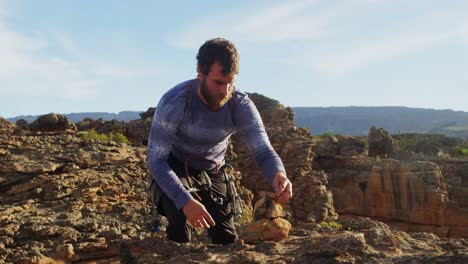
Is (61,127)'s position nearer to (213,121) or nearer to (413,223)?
(213,121)

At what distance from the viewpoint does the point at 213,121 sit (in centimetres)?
453

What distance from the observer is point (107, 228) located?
8523 millimetres

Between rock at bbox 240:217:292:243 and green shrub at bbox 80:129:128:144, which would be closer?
rock at bbox 240:217:292:243

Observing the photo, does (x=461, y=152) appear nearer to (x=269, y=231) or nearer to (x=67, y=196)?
(x=67, y=196)

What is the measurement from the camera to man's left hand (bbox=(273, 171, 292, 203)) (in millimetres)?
3982

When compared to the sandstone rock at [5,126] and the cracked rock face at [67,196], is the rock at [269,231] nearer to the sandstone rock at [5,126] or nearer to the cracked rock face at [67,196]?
the cracked rock face at [67,196]

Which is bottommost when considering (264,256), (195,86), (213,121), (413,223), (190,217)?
(413,223)

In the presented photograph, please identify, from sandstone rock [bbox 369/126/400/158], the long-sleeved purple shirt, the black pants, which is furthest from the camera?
sandstone rock [bbox 369/126/400/158]

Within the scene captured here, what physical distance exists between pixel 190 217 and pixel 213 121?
3.59 feet

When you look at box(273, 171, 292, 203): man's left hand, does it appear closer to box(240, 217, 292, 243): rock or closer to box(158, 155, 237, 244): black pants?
box(158, 155, 237, 244): black pants

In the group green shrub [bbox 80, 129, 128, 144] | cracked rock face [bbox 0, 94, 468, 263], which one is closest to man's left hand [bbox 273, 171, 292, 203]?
cracked rock face [bbox 0, 94, 468, 263]

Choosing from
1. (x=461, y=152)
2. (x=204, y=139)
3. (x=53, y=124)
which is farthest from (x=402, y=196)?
(x=204, y=139)

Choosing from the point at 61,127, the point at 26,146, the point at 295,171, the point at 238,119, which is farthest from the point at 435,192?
the point at 238,119

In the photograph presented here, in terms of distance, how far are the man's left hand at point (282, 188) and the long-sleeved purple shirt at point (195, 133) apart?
142mm
